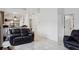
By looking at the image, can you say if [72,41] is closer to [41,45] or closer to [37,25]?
[41,45]

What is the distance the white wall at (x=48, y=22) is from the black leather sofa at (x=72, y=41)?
8.2 inches

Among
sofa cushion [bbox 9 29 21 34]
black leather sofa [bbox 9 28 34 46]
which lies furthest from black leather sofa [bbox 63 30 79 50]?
sofa cushion [bbox 9 29 21 34]

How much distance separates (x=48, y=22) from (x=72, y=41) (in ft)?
1.65

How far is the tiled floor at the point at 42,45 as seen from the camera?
183cm

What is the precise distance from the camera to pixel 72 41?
6.15 feet

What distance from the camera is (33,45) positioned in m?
1.85

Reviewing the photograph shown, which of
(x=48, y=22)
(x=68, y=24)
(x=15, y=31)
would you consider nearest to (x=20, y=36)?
(x=15, y=31)

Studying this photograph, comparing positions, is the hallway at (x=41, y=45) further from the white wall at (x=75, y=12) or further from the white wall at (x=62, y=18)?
the white wall at (x=75, y=12)

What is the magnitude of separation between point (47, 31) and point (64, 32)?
274 millimetres

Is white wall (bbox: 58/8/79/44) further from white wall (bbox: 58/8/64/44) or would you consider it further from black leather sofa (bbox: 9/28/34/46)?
black leather sofa (bbox: 9/28/34/46)

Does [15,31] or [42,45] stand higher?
[15,31]
